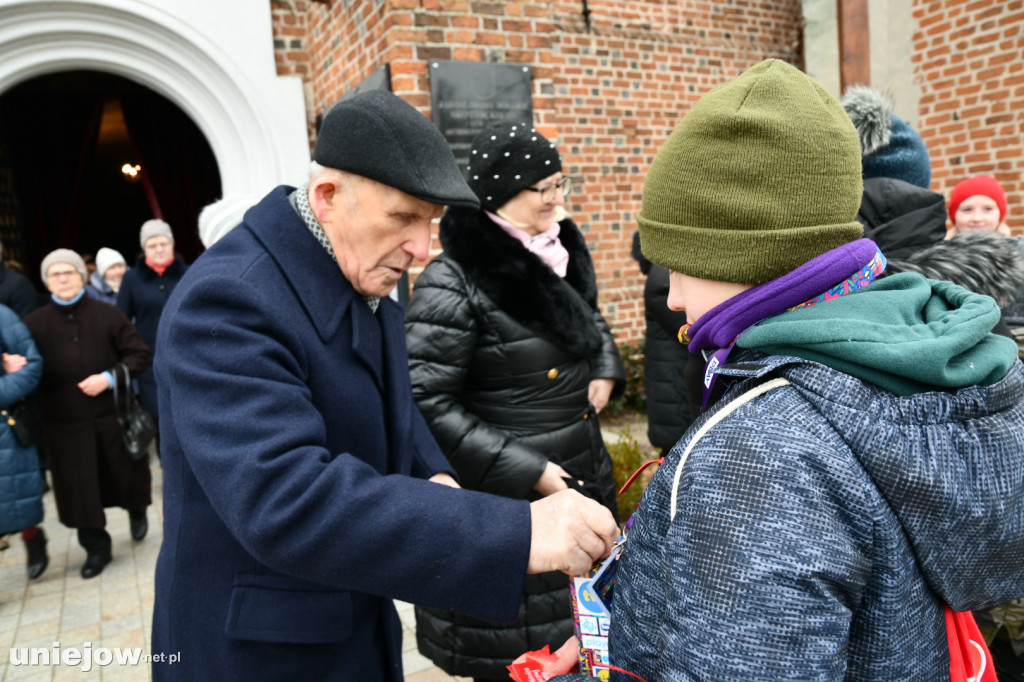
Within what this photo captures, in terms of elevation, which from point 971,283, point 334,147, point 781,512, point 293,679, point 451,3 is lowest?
point 293,679

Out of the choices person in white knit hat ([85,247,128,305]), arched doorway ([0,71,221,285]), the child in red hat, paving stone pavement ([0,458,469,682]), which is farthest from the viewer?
arched doorway ([0,71,221,285])

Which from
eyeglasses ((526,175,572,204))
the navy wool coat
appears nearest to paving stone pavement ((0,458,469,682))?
the navy wool coat

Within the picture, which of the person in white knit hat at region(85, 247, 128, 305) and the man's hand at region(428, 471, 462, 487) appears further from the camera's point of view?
the person in white knit hat at region(85, 247, 128, 305)

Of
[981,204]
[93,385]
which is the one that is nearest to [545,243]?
[981,204]

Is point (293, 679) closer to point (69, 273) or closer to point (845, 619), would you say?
point (845, 619)

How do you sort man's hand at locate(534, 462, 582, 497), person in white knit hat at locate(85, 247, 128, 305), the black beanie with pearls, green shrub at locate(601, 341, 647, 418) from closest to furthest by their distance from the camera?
man's hand at locate(534, 462, 582, 497) → the black beanie with pearls → green shrub at locate(601, 341, 647, 418) → person in white knit hat at locate(85, 247, 128, 305)

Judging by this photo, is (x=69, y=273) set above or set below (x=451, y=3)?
below

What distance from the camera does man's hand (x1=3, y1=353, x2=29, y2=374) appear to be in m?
3.92

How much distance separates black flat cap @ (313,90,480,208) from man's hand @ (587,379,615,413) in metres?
1.63

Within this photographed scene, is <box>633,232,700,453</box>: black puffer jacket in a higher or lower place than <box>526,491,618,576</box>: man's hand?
lower

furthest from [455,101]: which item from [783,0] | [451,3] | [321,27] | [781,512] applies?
[783,0]

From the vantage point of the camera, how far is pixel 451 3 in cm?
441

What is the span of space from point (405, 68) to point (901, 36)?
5377 mm

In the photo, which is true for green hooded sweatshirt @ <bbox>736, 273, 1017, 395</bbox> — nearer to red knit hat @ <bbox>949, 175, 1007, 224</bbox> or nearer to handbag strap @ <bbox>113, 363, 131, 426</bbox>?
red knit hat @ <bbox>949, 175, 1007, 224</bbox>
